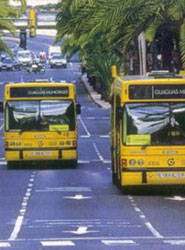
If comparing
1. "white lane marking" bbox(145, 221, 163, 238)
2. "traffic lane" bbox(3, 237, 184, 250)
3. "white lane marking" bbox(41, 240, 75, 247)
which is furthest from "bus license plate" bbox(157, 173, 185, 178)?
"white lane marking" bbox(41, 240, 75, 247)

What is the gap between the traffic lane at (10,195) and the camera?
22234mm

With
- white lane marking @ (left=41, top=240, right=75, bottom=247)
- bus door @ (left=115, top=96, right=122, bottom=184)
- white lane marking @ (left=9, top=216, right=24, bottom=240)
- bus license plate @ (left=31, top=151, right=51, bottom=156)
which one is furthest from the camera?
bus license plate @ (left=31, top=151, right=51, bottom=156)

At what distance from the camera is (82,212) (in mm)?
24594

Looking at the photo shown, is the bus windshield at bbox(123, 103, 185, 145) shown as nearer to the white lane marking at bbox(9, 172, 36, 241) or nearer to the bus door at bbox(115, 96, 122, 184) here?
the bus door at bbox(115, 96, 122, 184)

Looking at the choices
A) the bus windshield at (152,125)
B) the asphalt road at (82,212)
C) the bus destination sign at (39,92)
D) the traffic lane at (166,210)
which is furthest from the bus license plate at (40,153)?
the bus windshield at (152,125)

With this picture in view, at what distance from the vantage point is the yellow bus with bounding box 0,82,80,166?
37.8m

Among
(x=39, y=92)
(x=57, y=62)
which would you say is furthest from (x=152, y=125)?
(x=57, y=62)

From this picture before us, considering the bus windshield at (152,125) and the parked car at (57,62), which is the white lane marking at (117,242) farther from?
the parked car at (57,62)

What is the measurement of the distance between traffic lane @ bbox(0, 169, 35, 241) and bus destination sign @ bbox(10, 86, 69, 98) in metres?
2.28

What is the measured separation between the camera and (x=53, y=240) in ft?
64.1

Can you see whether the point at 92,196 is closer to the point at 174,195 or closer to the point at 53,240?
the point at 174,195

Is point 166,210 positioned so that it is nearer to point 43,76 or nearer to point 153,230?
point 153,230

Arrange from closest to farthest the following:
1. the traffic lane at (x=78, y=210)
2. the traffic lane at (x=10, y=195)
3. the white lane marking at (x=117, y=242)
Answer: the white lane marking at (x=117, y=242)
the traffic lane at (x=78, y=210)
the traffic lane at (x=10, y=195)

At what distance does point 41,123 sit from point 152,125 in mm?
10519
